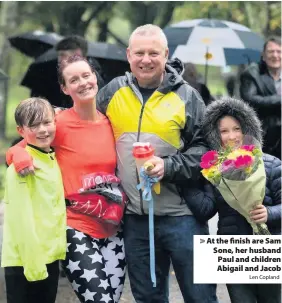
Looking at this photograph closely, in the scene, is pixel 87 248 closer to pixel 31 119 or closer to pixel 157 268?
pixel 157 268

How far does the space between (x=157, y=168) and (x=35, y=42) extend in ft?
20.6

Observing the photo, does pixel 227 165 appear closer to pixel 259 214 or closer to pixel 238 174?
pixel 238 174

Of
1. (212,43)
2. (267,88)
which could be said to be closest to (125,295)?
(267,88)

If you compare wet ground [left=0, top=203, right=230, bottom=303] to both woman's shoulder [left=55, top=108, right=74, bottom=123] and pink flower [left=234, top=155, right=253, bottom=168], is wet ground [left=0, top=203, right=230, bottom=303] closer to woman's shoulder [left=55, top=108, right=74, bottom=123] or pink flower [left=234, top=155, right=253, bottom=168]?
woman's shoulder [left=55, top=108, right=74, bottom=123]

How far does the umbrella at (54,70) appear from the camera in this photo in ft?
19.9

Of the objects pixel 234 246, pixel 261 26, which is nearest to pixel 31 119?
pixel 234 246

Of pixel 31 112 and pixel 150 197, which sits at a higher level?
pixel 31 112

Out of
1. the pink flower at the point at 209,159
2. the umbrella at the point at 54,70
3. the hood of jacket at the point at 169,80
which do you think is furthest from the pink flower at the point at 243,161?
the umbrella at the point at 54,70

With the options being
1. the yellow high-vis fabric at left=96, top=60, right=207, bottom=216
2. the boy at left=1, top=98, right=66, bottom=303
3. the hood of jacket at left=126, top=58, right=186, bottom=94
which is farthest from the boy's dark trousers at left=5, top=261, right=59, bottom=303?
the hood of jacket at left=126, top=58, right=186, bottom=94

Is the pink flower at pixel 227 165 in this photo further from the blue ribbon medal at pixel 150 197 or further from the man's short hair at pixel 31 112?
the man's short hair at pixel 31 112

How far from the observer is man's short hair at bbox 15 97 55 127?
3.50 meters

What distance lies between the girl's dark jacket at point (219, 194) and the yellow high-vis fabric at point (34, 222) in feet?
2.30

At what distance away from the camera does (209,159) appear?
11.4 ft

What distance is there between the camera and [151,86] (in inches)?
144
